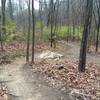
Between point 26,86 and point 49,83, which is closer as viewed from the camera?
point 26,86

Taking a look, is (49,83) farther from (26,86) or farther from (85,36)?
(85,36)

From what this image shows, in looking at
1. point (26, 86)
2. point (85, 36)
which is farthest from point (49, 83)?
point (85, 36)

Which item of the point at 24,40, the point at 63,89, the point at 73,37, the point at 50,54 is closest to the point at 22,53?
the point at 50,54

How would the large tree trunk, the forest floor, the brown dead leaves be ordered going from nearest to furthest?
the forest floor → the brown dead leaves → the large tree trunk

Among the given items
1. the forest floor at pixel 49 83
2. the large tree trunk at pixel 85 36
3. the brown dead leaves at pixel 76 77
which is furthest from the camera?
the large tree trunk at pixel 85 36

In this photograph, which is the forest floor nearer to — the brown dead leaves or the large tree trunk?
the brown dead leaves

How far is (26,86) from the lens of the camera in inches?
447

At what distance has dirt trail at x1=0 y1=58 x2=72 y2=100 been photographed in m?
9.93

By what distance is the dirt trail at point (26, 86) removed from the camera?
9934 millimetres

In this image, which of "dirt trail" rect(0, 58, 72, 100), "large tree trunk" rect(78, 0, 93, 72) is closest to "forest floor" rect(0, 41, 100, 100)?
"dirt trail" rect(0, 58, 72, 100)

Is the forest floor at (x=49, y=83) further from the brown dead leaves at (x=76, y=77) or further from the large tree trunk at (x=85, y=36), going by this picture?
the large tree trunk at (x=85, y=36)

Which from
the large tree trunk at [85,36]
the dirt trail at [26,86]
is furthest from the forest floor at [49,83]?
the large tree trunk at [85,36]

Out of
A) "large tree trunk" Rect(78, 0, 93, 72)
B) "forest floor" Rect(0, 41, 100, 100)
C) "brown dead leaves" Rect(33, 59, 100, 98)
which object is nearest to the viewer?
"forest floor" Rect(0, 41, 100, 100)

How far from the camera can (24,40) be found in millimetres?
27750
